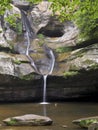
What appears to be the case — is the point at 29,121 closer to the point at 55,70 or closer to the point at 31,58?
the point at 55,70

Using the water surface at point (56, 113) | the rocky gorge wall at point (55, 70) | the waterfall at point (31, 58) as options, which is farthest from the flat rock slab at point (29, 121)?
the waterfall at point (31, 58)

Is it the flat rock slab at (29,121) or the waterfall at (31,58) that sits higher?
the waterfall at (31,58)

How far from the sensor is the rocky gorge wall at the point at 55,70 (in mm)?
21703

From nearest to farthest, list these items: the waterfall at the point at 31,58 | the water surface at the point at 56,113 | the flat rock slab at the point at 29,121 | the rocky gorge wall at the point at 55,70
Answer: the water surface at the point at 56,113, the flat rock slab at the point at 29,121, the rocky gorge wall at the point at 55,70, the waterfall at the point at 31,58

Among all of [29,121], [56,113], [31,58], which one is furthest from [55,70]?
[29,121]

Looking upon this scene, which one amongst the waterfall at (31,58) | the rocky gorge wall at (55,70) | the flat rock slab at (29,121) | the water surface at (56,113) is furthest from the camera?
the waterfall at (31,58)

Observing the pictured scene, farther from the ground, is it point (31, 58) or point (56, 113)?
point (31, 58)

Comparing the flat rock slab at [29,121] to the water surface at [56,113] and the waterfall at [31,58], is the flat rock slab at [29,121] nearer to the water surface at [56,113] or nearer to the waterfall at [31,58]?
the water surface at [56,113]

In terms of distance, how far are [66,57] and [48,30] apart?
228 inches

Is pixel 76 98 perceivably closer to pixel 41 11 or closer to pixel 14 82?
pixel 14 82

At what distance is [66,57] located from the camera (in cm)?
2338

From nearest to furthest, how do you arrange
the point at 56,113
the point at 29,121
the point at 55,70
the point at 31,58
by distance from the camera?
the point at 29,121 < the point at 56,113 < the point at 55,70 < the point at 31,58

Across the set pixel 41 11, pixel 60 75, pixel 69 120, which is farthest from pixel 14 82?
pixel 41 11

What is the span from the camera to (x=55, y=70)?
23234mm
